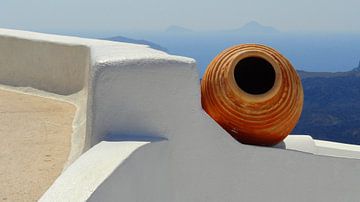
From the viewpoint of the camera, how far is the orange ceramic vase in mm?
A: 3428

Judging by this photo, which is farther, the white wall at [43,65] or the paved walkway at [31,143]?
the white wall at [43,65]

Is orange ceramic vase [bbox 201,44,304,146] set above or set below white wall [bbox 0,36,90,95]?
above

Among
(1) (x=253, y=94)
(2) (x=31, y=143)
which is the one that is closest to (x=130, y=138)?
(1) (x=253, y=94)

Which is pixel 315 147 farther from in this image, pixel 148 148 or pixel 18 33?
pixel 18 33

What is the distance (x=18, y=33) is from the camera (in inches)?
249

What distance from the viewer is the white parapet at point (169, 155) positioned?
244 centimetres

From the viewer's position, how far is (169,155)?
293cm

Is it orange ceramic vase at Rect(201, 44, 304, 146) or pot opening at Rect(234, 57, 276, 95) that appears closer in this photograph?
orange ceramic vase at Rect(201, 44, 304, 146)

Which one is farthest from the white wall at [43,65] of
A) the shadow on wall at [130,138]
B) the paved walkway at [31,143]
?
the shadow on wall at [130,138]

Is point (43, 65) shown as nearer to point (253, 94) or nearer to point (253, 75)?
point (253, 75)

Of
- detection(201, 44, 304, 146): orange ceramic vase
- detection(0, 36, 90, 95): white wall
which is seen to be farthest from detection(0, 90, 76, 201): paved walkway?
detection(201, 44, 304, 146): orange ceramic vase

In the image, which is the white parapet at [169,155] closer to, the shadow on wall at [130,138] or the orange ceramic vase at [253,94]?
the shadow on wall at [130,138]

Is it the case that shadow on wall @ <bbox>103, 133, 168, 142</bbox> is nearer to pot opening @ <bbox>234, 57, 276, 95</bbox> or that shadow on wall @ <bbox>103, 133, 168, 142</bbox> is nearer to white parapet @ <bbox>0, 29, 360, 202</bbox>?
white parapet @ <bbox>0, 29, 360, 202</bbox>

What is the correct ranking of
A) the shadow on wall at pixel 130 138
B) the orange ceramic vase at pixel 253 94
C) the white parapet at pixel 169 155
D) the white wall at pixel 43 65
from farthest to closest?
the white wall at pixel 43 65 → the orange ceramic vase at pixel 253 94 → the shadow on wall at pixel 130 138 → the white parapet at pixel 169 155
